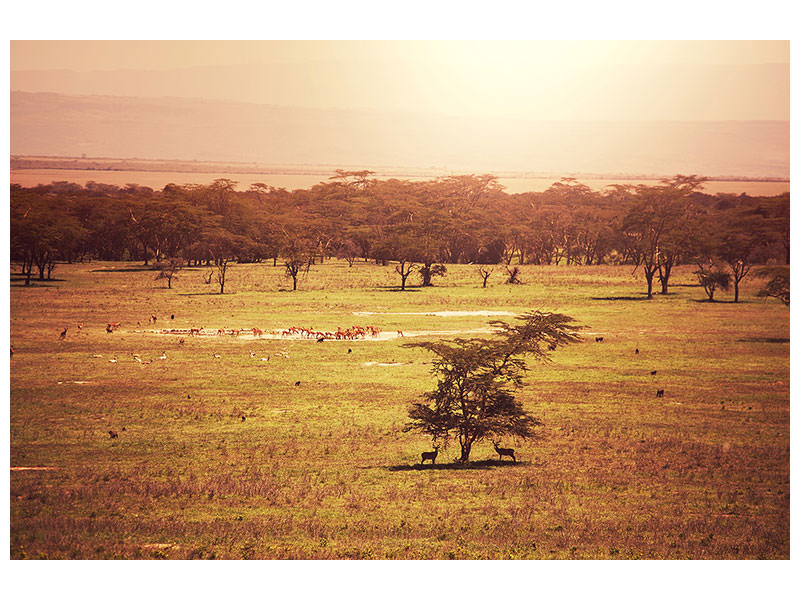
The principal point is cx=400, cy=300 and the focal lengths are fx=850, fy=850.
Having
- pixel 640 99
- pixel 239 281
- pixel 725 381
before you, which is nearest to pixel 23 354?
pixel 239 281

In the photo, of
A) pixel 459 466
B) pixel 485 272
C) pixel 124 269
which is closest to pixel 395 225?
pixel 485 272

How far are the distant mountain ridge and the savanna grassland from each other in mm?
2377

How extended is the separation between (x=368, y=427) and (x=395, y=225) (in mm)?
4516

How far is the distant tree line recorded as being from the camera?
1525 cm

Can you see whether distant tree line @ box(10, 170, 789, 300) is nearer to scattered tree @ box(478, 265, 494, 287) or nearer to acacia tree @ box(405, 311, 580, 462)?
scattered tree @ box(478, 265, 494, 287)

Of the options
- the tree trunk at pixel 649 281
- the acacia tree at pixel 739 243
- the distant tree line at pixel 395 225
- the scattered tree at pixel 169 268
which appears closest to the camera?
the distant tree line at pixel 395 225

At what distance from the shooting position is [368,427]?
13547mm

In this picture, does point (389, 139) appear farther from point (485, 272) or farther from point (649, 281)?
point (649, 281)

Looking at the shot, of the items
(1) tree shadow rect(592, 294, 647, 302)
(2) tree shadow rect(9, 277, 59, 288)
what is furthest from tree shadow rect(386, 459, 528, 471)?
(2) tree shadow rect(9, 277, 59, 288)

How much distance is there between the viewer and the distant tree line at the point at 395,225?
50.0 ft

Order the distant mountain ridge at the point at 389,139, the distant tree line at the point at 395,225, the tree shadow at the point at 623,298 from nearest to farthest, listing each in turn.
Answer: the distant mountain ridge at the point at 389,139, the distant tree line at the point at 395,225, the tree shadow at the point at 623,298

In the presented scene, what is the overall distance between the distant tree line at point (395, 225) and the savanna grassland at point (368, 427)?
418 mm

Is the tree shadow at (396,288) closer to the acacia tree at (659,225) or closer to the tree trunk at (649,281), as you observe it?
the acacia tree at (659,225)

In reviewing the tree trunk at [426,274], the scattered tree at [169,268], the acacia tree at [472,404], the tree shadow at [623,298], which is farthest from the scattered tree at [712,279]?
the scattered tree at [169,268]
